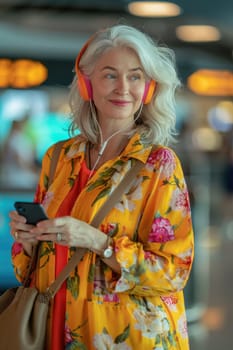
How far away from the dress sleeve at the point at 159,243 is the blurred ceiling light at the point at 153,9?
9.91 metres

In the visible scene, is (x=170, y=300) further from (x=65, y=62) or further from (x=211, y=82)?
(x=211, y=82)

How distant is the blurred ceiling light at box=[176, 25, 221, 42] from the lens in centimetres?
1420

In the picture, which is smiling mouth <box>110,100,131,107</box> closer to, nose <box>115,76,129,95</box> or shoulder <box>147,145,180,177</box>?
nose <box>115,76,129,95</box>

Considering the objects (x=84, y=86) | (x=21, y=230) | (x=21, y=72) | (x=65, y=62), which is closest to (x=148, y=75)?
(x=84, y=86)

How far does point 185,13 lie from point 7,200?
23.9 feet

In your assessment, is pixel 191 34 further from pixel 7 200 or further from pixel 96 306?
pixel 96 306

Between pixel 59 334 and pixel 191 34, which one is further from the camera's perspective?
pixel 191 34

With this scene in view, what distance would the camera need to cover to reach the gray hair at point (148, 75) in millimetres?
2225

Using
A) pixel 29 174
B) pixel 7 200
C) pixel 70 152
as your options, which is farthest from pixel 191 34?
pixel 70 152

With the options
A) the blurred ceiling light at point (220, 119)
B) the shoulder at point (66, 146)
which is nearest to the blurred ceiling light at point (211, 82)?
the blurred ceiling light at point (220, 119)

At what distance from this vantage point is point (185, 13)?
504 inches

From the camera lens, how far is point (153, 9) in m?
12.3

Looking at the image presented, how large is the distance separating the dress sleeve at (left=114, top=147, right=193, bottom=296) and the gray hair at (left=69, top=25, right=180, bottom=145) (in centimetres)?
16

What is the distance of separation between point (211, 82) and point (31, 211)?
15.9m
